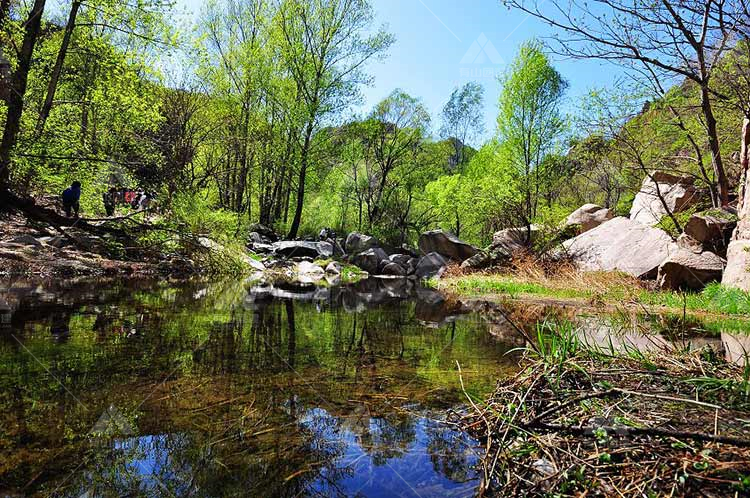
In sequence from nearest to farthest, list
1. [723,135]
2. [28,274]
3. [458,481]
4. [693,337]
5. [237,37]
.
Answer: [458,481] → [693,337] → [28,274] → [723,135] → [237,37]

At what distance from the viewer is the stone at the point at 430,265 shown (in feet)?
83.8

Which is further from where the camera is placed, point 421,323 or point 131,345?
point 421,323

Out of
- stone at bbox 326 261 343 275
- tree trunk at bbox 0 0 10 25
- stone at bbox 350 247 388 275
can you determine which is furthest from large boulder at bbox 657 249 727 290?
tree trunk at bbox 0 0 10 25

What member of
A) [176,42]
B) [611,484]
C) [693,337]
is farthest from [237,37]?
[611,484]

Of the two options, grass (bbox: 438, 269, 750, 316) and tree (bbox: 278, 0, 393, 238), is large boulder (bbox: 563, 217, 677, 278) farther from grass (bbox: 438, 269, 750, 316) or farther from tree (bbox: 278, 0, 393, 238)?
tree (bbox: 278, 0, 393, 238)

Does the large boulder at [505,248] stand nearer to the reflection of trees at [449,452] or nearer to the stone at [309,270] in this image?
the stone at [309,270]

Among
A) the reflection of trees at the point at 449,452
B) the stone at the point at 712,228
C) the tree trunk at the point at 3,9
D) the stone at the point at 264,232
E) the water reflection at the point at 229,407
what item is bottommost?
the reflection of trees at the point at 449,452

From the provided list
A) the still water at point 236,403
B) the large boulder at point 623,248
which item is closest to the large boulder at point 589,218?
the large boulder at point 623,248

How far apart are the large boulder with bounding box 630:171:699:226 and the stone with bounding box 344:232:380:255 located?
16810mm

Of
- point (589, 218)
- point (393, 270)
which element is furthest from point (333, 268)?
point (589, 218)

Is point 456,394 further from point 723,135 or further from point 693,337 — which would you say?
point 723,135

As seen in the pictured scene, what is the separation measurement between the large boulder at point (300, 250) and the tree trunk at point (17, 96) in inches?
576

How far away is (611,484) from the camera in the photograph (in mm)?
1729

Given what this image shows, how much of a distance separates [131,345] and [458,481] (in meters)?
4.12
